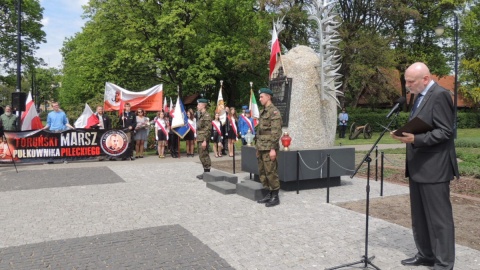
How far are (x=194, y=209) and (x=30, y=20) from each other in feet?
112

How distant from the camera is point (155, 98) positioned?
1656cm

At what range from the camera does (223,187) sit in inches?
342

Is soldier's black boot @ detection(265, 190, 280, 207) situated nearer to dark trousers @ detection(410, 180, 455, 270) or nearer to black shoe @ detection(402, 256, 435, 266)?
black shoe @ detection(402, 256, 435, 266)

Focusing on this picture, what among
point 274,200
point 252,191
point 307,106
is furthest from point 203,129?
point 274,200

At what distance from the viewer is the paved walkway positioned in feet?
15.5

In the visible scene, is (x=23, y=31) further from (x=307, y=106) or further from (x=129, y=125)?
(x=307, y=106)

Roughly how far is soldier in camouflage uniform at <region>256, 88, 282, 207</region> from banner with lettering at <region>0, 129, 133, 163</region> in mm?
8607

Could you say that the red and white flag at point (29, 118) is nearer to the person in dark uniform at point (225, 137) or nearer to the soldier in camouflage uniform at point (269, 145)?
the person in dark uniform at point (225, 137)

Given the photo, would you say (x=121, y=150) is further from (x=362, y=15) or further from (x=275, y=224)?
(x=362, y=15)

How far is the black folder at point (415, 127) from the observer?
13.3 feet

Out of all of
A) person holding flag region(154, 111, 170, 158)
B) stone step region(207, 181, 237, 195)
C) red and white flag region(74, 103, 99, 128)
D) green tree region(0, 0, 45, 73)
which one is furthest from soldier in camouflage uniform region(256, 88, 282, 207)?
green tree region(0, 0, 45, 73)

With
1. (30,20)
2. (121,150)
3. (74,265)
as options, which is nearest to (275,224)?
(74,265)

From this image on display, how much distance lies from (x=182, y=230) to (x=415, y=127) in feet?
11.3

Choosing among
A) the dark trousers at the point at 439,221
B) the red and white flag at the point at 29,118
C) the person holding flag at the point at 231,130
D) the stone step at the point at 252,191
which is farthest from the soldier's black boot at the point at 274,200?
the red and white flag at the point at 29,118
